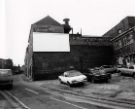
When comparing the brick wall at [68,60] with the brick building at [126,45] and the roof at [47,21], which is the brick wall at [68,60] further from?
the roof at [47,21]

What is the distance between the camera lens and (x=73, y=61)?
33156mm

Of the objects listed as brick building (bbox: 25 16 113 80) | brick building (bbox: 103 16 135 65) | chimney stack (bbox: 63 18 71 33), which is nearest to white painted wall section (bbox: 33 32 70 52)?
brick building (bbox: 25 16 113 80)

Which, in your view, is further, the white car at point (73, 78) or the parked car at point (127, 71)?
the parked car at point (127, 71)

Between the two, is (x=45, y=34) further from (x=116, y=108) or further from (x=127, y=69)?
(x=116, y=108)

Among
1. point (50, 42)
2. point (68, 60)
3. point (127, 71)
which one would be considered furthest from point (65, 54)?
point (127, 71)

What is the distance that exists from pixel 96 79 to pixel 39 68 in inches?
519

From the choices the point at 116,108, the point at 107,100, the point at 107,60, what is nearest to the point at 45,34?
the point at 107,60

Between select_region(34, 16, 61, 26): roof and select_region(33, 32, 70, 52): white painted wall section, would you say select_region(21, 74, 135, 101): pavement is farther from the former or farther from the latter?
select_region(34, 16, 61, 26): roof

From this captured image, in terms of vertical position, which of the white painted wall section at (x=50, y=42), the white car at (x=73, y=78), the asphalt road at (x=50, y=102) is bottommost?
the asphalt road at (x=50, y=102)

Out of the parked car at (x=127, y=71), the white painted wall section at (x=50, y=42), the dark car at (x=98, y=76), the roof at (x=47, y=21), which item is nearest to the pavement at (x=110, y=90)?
the dark car at (x=98, y=76)

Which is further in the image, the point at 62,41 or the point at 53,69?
the point at 62,41

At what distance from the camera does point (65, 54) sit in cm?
3316

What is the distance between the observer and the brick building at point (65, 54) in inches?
1231

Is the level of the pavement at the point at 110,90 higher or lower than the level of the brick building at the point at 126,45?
lower
